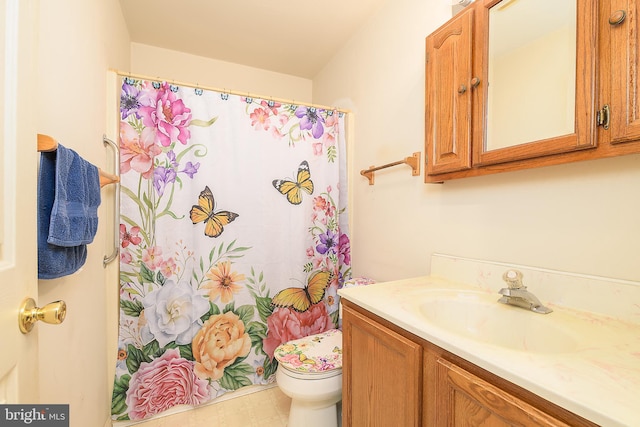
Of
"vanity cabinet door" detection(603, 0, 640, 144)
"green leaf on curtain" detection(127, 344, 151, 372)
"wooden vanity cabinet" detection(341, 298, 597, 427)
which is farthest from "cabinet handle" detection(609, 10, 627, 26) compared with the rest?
"green leaf on curtain" detection(127, 344, 151, 372)

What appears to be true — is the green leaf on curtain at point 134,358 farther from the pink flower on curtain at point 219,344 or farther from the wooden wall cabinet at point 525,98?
the wooden wall cabinet at point 525,98

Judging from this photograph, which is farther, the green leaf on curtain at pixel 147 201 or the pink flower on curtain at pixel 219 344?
the pink flower on curtain at pixel 219 344

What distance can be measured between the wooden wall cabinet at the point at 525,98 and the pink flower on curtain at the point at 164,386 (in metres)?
1.71

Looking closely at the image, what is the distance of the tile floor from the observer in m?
1.52

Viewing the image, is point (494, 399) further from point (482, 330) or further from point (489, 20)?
point (489, 20)

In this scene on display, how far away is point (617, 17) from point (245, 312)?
197 cm

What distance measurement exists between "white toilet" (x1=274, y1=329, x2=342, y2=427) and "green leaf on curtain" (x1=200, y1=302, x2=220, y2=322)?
18.7 inches

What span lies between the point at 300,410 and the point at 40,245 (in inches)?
49.0

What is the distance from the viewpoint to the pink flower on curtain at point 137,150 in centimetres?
146

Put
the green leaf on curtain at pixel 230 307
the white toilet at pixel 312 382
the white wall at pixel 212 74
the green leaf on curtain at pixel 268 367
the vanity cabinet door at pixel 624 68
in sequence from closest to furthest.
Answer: the vanity cabinet door at pixel 624 68
the white toilet at pixel 312 382
the green leaf on curtain at pixel 230 307
the green leaf on curtain at pixel 268 367
the white wall at pixel 212 74

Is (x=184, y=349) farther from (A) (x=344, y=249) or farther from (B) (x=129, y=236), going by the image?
(A) (x=344, y=249)

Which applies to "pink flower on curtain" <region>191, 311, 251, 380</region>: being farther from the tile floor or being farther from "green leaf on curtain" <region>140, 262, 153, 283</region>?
"green leaf on curtain" <region>140, 262, 153, 283</region>

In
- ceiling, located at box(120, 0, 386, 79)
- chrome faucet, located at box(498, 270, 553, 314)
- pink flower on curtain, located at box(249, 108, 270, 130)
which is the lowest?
chrome faucet, located at box(498, 270, 553, 314)

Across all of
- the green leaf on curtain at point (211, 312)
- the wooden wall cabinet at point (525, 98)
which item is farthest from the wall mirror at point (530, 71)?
the green leaf on curtain at point (211, 312)
